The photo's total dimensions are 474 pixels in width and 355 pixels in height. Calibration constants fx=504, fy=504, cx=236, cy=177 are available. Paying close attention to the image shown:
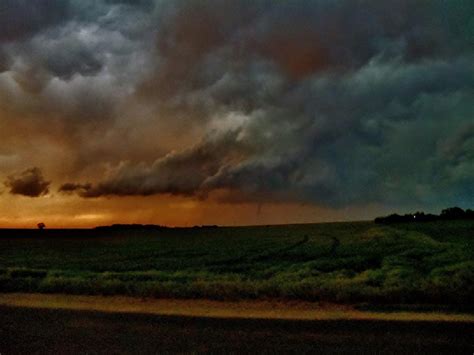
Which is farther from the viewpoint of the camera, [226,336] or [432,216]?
[432,216]

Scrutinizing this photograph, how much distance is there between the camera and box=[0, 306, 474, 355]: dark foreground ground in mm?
12023

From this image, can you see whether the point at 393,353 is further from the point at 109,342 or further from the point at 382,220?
the point at 382,220

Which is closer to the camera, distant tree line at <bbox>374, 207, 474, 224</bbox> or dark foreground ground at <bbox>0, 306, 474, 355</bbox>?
dark foreground ground at <bbox>0, 306, 474, 355</bbox>

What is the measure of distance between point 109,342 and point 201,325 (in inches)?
109

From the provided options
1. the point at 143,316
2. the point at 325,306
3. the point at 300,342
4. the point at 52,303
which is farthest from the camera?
the point at 52,303

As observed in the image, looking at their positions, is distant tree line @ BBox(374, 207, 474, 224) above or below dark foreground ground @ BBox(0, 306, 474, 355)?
above

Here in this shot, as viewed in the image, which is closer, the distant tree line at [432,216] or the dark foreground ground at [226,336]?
the dark foreground ground at [226,336]

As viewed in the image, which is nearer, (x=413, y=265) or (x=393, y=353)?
(x=393, y=353)

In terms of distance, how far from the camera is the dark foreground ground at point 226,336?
12.0m

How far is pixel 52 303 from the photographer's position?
20.0 metres

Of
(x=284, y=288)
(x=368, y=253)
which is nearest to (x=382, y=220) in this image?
(x=368, y=253)

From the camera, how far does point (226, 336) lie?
13180 millimetres

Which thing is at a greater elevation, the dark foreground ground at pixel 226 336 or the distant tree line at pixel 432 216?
the distant tree line at pixel 432 216

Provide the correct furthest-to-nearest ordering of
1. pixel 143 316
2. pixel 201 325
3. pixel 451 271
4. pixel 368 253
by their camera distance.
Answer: pixel 368 253 < pixel 451 271 < pixel 143 316 < pixel 201 325
